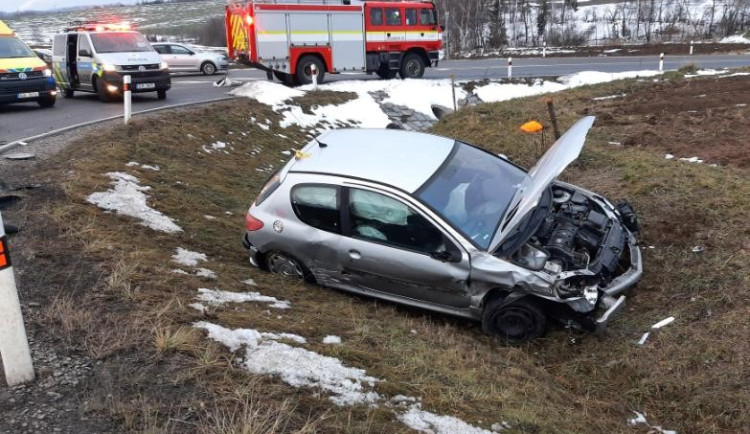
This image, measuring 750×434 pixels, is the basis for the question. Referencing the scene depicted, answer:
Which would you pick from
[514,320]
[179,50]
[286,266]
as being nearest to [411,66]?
[179,50]

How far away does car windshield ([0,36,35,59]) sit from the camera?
14117mm

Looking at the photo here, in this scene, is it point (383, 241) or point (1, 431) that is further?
point (383, 241)

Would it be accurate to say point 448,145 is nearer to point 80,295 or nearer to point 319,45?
point 80,295

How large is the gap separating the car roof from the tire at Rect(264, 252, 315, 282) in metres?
0.88

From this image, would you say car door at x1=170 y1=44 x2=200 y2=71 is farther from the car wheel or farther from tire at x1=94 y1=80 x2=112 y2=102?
the car wheel

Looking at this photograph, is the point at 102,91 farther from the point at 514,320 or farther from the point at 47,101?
the point at 514,320

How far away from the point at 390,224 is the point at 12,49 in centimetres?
1368

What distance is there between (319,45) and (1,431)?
1830 cm

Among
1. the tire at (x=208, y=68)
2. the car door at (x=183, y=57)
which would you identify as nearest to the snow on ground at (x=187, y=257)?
the tire at (x=208, y=68)

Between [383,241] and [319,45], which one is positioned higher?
[319,45]

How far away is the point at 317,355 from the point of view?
381 centimetres

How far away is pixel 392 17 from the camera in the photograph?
21172mm

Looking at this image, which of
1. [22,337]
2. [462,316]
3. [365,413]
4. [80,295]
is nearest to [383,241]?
[462,316]

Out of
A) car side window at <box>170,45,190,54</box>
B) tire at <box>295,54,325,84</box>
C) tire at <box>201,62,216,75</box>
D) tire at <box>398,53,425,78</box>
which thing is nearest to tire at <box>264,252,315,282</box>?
tire at <box>295,54,325,84</box>
